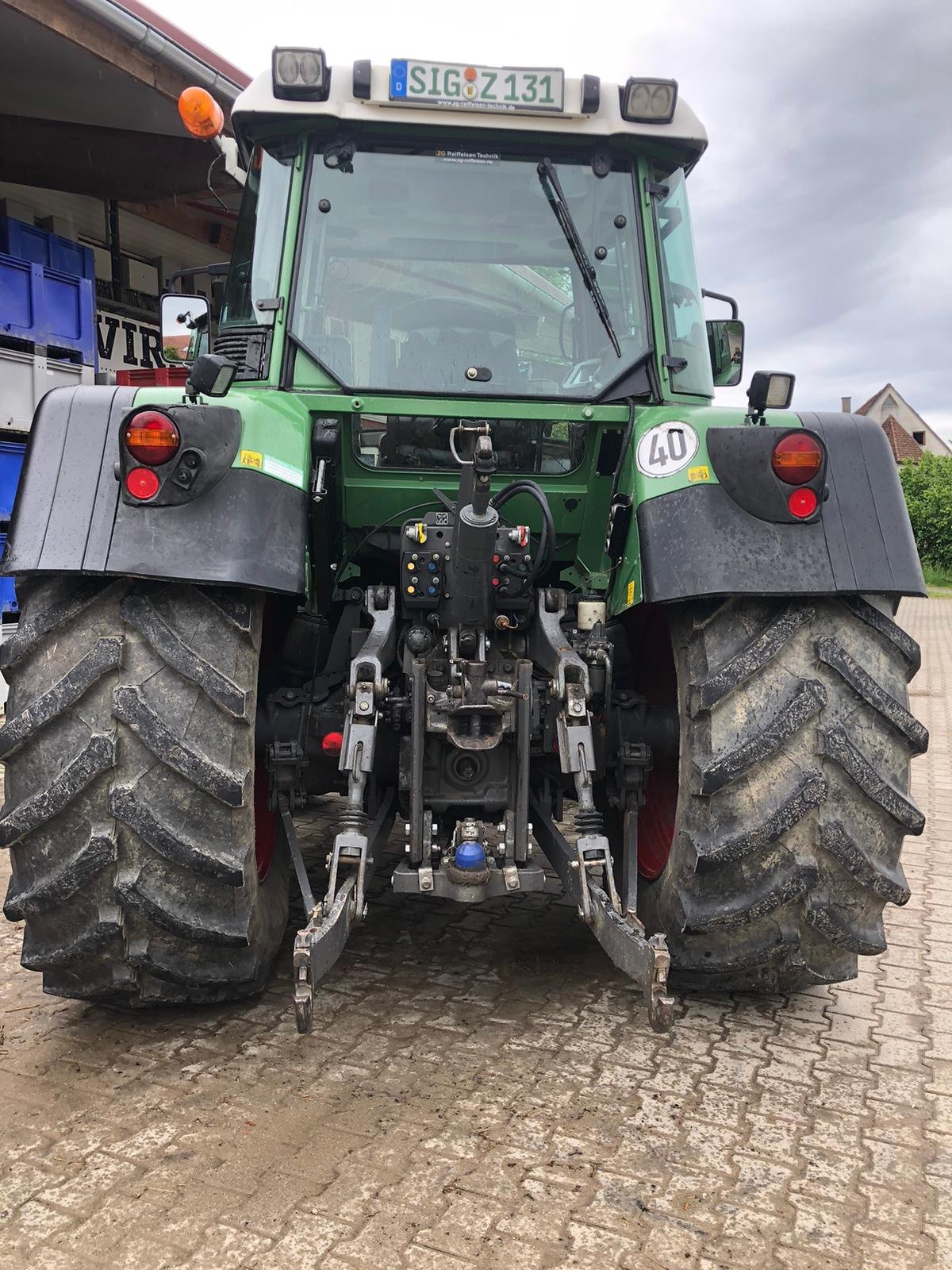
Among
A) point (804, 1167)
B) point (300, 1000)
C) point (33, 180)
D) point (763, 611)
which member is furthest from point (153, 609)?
point (33, 180)

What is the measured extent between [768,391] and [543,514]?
2.40 ft

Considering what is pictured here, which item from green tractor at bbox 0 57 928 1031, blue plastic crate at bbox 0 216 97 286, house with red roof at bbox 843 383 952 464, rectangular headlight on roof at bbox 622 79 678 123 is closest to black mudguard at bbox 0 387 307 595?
green tractor at bbox 0 57 928 1031

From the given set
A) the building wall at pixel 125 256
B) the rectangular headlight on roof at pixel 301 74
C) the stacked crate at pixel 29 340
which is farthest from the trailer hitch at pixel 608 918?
the building wall at pixel 125 256

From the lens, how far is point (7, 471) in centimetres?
874

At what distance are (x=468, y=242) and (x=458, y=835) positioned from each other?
2.01 metres

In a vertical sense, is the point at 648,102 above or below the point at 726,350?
above

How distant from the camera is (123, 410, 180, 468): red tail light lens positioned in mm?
2678

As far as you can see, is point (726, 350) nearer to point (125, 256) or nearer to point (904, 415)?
point (125, 256)

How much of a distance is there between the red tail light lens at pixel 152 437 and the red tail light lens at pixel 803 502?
5.33 ft

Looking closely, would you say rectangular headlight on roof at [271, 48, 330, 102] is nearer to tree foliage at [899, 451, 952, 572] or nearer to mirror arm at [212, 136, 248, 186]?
mirror arm at [212, 136, 248, 186]

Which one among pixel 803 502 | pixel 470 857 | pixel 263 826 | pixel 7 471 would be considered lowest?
pixel 470 857

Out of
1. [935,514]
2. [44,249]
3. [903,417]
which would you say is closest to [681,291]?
[44,249]

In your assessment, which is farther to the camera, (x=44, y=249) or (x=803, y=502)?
(x=44, y=249)

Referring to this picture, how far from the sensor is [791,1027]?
3215mm
